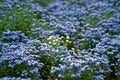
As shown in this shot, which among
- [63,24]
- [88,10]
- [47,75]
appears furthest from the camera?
[88,10]

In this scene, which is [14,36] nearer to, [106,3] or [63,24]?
[63,24]

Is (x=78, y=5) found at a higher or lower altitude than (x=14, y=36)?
lower

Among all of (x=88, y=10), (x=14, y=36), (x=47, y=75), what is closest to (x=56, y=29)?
(x=14, y=36)

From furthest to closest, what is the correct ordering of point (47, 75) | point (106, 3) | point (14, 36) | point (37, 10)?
point (106, 3)
point (37, 10)
point (14, 36)
point (47, 75)

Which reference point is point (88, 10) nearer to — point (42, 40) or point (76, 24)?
point (76, 24)

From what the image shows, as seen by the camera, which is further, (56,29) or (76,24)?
(76,24)

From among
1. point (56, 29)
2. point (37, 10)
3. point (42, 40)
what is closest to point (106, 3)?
point (37, 10)
